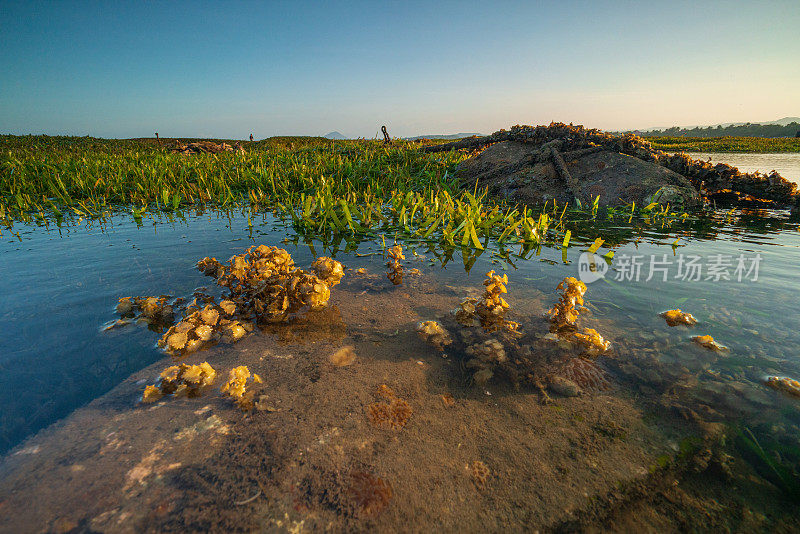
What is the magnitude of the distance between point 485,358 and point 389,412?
758 millimetres

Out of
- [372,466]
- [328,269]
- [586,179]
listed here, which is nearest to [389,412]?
[372,466]

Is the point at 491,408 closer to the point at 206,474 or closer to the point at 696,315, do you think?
the point at 206,474

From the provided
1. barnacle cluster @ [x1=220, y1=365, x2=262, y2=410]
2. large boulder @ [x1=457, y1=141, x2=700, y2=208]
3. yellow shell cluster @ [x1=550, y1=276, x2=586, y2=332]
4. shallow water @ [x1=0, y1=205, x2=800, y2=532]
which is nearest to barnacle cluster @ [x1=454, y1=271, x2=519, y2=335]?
shallow water @ [x1=0, y1=205, x2=800, y2=532]

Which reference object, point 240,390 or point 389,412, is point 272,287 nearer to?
point 240,390

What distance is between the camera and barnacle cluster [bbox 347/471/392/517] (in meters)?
1.27

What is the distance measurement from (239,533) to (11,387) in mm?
1718

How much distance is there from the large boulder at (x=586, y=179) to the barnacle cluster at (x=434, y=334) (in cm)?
575

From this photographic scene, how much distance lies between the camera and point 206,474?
1395 millimetres

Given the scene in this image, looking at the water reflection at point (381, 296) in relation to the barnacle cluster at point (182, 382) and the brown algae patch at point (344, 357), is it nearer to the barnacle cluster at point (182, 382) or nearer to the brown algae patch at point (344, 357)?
the brown algae patch at point (344, 357)

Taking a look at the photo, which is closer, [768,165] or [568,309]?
[568,309]

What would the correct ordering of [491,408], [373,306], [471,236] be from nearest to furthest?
1. [491,408]
2. [373,306]
3. [471,236]

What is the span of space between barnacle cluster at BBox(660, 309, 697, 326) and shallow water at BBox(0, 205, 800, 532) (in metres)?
0.09

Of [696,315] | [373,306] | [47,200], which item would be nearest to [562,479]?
[373,306]

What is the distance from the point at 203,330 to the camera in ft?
7.48
